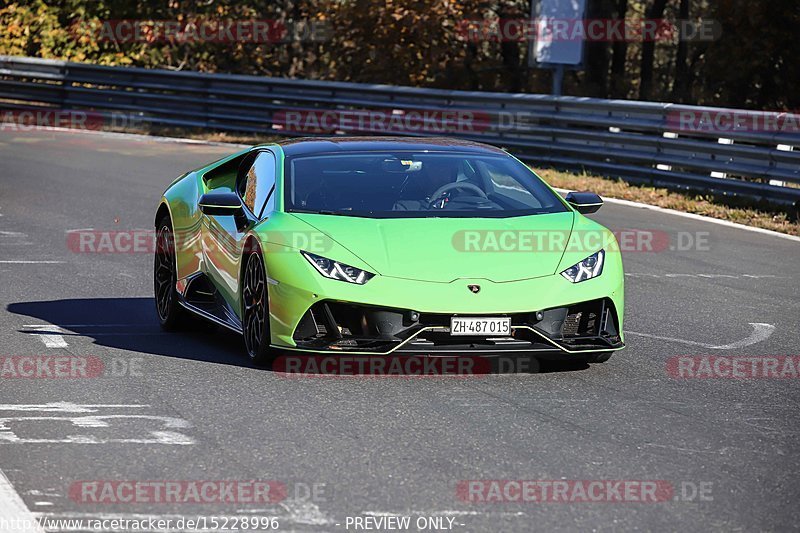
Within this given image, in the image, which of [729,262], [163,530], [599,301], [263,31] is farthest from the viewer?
[263,31]

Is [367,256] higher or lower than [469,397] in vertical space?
higher

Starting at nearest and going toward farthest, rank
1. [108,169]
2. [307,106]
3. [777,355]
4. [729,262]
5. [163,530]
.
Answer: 1. [163,530]
2. [777,355]
3. [729,262]
4. [108,169]
5. [307,106]

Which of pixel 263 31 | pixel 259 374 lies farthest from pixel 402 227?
pixel 263 31

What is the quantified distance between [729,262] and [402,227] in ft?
19.6

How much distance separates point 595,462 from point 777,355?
3125 millimetres

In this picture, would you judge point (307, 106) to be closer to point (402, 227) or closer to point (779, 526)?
point (402, 227)

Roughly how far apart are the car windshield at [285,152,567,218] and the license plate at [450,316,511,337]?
998 millimetres

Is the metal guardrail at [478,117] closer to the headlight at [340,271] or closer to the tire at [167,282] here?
the tire at [167,282]

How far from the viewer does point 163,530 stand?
200 inches

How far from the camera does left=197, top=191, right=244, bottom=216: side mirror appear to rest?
8.72 metres

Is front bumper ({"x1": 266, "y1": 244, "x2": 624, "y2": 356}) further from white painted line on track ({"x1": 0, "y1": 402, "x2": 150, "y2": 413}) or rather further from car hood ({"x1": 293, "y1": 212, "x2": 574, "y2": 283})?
white painted line on track ({"x1": 0, "y1": 402, "x2": 150, "y2": 413})

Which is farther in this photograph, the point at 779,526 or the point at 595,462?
the point at 595,462

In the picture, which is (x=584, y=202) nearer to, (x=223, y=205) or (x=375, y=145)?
(x=375, y=145)

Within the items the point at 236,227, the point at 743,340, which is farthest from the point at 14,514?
the point at 743,340
